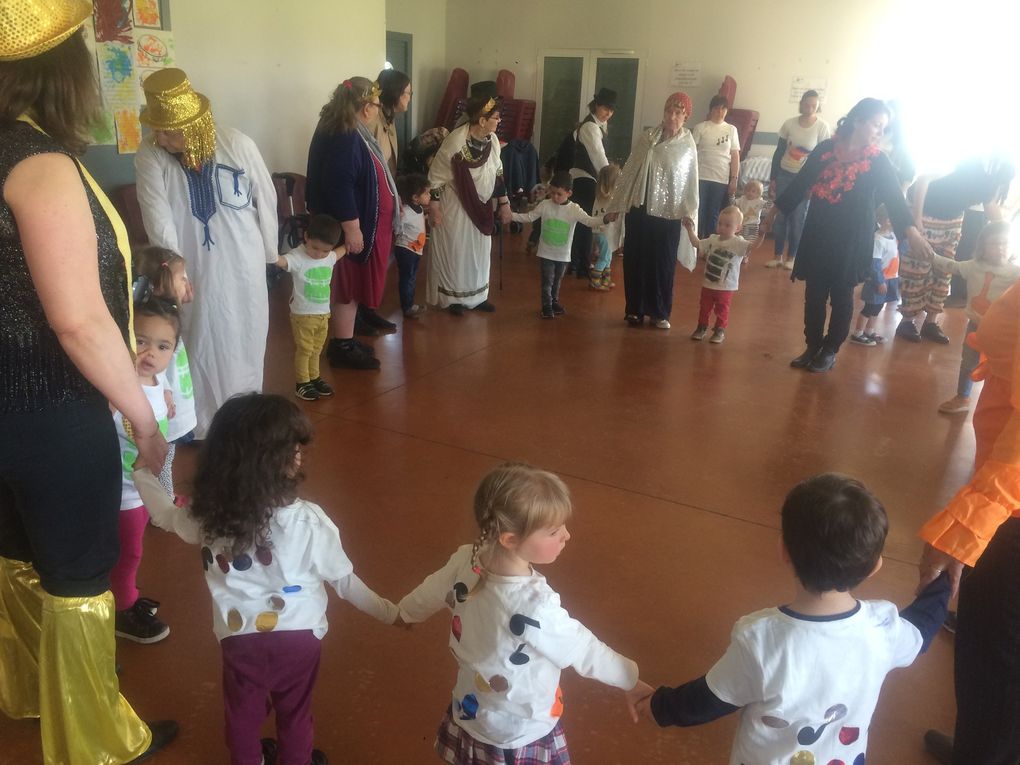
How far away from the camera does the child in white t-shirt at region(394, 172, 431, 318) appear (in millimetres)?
5285

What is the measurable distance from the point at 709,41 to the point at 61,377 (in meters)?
9.81

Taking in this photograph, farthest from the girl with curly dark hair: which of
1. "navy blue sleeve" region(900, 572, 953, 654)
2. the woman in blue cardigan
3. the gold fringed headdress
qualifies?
the woman in blue cardigan

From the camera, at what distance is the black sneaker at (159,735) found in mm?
1833

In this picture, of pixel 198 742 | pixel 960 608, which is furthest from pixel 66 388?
pixel 960 608

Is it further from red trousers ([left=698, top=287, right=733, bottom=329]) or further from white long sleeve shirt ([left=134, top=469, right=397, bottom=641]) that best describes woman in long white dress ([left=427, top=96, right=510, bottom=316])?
white long sleeve shirt ([left=134, top=469, right=397, bottom=641])

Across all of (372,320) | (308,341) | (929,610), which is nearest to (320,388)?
(308,341)

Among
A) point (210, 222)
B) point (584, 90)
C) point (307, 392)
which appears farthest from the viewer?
point (584, 90)

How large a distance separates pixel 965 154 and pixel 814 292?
153 cm

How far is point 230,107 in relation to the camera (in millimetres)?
5785

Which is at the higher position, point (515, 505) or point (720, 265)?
point (515, 505)

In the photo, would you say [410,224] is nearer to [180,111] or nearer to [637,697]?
[180,111]

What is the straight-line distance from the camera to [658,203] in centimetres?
511

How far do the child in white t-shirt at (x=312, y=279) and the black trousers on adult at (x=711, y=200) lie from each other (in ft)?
16.1

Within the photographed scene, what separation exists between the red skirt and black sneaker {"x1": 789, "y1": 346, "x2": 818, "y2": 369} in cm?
253
